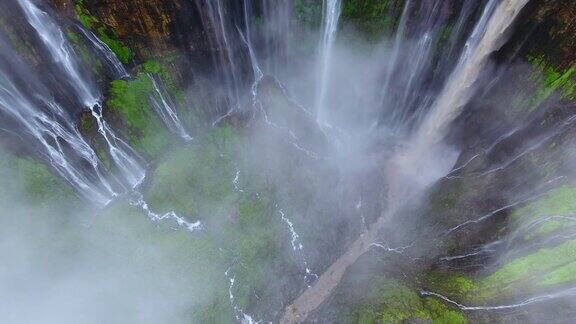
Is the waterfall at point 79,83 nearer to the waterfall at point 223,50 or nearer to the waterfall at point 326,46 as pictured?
the waterfall at point 223,50

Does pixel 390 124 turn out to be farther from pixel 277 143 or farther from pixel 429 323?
pixel 429 323

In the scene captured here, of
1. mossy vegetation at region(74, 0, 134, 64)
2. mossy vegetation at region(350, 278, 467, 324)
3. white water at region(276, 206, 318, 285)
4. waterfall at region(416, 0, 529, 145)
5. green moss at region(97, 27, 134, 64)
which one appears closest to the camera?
mossy vegetation at region(74, 0, 134, 64)

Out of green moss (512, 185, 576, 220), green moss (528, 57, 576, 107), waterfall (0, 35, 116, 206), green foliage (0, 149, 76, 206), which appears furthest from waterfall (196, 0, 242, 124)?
green moss (512, 185, 576, 220)

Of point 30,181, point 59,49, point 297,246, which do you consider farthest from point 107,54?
point 297,246

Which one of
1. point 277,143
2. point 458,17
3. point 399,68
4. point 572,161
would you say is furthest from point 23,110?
point 572,161

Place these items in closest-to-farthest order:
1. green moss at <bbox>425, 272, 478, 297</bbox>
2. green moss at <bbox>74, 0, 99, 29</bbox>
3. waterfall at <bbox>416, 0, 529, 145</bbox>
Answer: green moss at <bbox>74, 0, 99, 29</bbox> → waterfall at <bbox>416, 0, 529, 145</bbox> → green moss at <bbox>425, 272, 478, 297</bbox>

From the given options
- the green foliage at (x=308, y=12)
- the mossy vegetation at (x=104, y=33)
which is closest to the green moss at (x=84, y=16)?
the mossy vegetation at (x=104, y=33)

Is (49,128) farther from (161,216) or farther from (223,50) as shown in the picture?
(223,50)

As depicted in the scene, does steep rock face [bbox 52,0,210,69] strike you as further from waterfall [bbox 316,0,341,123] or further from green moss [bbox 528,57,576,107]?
green moss [bbox 528,57,576,107]
